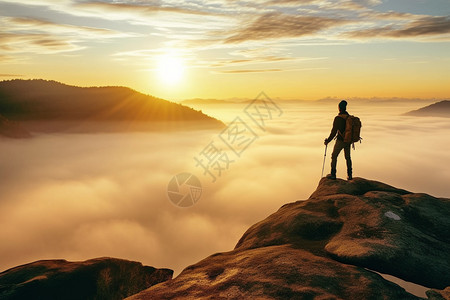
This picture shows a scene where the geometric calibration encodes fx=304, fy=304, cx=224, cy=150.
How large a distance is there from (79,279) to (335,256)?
1200 centimetres

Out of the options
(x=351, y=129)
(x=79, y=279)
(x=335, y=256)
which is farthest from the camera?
(x=351, y=129)

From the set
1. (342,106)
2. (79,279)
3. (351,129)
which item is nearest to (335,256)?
(351,129)

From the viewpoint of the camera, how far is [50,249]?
137m

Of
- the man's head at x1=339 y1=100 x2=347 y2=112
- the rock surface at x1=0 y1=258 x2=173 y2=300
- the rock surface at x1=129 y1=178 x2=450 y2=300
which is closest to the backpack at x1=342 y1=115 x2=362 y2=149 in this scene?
the man's head at x1=339 y1=100 x2=347 y2=112

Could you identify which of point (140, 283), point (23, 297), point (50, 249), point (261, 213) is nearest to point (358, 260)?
point (140, 283)

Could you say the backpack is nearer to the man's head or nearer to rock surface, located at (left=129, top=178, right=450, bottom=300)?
the man's head

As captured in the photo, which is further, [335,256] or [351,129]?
[351,129]

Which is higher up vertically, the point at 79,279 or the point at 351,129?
the point at 351,129

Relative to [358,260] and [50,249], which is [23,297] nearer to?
[358,260]

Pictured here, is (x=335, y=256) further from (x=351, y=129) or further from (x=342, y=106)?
(x=342, y=106)

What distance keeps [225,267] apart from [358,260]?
395 cm

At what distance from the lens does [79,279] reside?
1459cm

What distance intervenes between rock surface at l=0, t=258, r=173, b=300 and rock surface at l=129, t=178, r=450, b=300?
251 inches

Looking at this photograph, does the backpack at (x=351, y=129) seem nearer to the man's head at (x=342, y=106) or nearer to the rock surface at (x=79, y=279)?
the man's head at (x=342, y=106)
